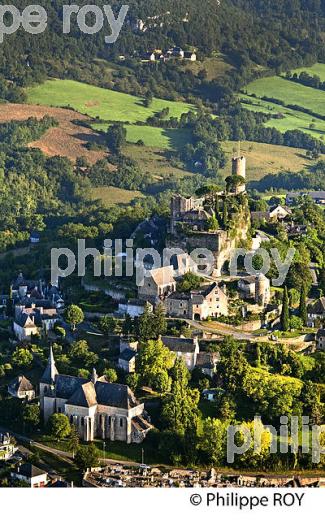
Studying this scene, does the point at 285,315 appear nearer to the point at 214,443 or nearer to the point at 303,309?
the point at 303,309

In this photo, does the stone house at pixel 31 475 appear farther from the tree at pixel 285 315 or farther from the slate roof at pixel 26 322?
the tree at pixel 285 315

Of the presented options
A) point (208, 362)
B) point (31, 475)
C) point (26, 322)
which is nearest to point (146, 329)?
point (208, 362)

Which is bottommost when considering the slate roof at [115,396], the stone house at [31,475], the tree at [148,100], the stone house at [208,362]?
the stone house at [31,475]

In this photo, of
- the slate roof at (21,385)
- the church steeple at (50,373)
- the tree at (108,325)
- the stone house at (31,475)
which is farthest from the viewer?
the tree at (108,325)

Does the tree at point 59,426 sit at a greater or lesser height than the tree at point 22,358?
lesser

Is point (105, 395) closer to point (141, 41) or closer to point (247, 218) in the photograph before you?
point (247, 218)

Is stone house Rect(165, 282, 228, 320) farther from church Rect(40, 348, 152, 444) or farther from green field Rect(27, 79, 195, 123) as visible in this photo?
green field Rect(27, 79, 195, 123)

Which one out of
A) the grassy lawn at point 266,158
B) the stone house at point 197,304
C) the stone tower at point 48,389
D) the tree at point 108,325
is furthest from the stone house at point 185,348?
the grassy lawn at point 266,158
